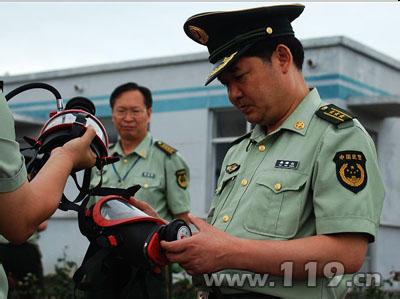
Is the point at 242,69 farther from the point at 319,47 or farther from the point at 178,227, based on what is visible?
the point at 319,47

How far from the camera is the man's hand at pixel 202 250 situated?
245 centimetres

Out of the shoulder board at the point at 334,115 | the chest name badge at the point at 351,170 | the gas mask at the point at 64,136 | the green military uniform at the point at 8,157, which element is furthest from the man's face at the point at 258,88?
the green military uniform at the point at 8,157

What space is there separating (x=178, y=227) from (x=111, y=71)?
11709mm

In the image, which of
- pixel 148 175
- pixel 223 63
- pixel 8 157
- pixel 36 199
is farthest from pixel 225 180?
pixel 148 175

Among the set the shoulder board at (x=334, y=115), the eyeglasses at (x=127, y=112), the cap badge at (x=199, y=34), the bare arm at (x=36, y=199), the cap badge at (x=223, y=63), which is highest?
the cap badge at (x=199, y=34)

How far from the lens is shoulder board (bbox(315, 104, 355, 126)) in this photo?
8.71 ft

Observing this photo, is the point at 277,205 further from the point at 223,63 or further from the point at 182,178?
the point at 182,178

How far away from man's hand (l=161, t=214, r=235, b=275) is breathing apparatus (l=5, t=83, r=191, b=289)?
42mm

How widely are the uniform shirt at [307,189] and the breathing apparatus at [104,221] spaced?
31 centimetres

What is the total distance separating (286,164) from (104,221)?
65 cm

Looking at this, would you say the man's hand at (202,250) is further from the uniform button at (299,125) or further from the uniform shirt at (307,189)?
the uniform button at (299,125)

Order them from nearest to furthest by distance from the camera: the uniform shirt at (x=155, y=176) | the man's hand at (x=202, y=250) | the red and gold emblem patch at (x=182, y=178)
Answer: the man's hand at (x=202, y=250), the uniform shirt at (x=155, y=176), the red and gold emblem patch at (x=182, y=178)

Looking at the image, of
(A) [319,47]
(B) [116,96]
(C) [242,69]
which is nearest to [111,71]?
(A) [319,47]

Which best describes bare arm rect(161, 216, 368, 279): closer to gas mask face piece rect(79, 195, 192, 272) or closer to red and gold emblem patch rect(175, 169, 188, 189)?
gas mask face piece rect(79, 195, 192, 272)
